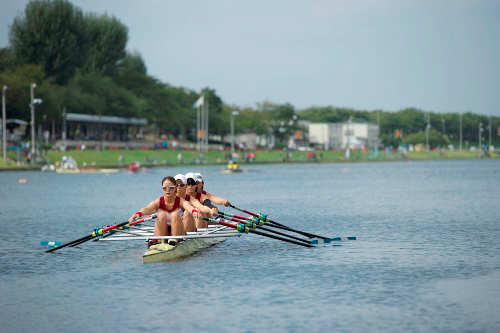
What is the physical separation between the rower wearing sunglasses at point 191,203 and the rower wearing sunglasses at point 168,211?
13.6 inches

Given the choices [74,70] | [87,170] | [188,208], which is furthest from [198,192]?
[74,70]

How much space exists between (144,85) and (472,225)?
153 metres

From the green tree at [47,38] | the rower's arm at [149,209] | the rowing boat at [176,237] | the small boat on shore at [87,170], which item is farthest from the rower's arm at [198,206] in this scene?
the green tree at [47,38]

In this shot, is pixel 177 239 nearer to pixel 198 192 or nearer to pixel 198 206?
pixel 198 206

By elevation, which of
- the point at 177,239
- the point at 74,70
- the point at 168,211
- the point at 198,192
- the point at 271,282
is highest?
the point at 74,70

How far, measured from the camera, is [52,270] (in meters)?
23.0

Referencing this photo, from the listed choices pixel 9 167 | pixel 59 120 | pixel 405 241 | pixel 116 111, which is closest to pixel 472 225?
pixel 405 241

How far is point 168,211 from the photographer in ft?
75.8

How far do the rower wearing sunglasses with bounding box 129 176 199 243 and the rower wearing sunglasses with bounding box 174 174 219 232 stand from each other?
1.13 feet

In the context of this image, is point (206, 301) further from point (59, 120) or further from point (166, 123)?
point (166, 123)

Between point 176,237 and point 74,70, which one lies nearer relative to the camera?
point 176,237

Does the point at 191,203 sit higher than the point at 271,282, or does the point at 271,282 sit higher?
the point at 191,203

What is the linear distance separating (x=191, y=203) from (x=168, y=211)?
149cm

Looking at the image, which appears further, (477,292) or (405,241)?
(405,241)
